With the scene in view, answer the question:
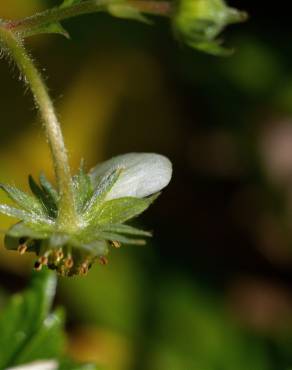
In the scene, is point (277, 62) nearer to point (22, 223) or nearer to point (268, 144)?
point (268, 144)

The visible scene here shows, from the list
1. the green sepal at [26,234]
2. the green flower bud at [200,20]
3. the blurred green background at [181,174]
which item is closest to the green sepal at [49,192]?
the green sepal at [26,234]

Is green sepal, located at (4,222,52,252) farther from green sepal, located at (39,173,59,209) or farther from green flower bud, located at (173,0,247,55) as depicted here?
green flower bud, located at (173,0,247,55)

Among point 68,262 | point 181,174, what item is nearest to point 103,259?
point 68,262

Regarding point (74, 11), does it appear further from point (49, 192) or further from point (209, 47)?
point (49, 192)

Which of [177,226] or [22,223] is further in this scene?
[177,226]

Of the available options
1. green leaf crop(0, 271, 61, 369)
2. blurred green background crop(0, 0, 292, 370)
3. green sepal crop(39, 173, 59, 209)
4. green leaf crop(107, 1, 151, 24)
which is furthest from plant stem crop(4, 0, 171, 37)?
blurred green background crop(0, 0, 292, 370)

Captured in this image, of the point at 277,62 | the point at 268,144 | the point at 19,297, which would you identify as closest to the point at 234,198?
the point at 268,144
